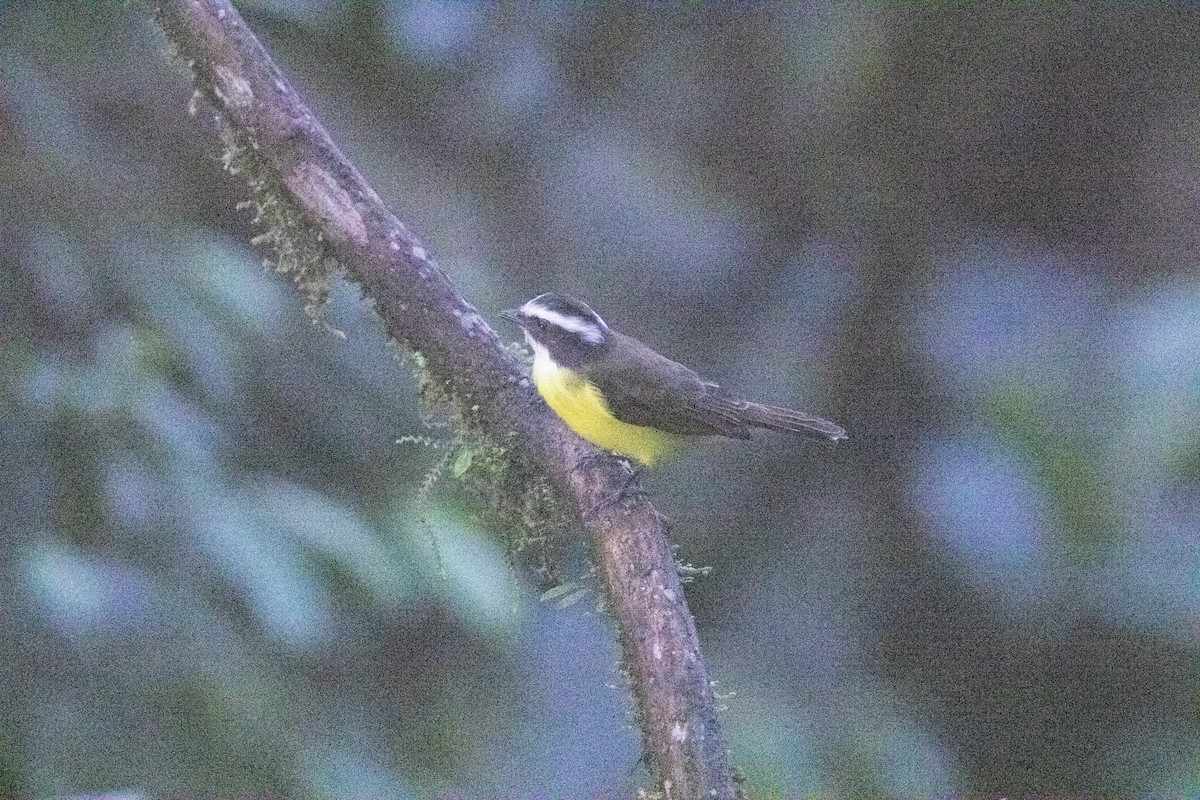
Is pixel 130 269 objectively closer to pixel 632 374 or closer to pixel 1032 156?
pixel 632 374

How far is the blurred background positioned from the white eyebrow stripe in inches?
31.1

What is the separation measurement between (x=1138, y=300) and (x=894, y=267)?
99 centimetres

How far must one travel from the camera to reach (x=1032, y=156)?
18.0 feet

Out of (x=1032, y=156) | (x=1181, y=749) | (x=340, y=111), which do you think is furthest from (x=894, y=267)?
(x=340, y=111)

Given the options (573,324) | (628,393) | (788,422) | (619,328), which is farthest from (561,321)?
(619,328)

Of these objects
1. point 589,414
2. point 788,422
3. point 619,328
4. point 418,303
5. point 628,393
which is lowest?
point 418,303

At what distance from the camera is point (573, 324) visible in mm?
3322

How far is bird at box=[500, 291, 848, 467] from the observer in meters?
3.10

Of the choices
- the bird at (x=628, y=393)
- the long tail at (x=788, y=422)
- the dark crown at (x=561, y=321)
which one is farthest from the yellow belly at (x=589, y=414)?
the long tail at (x=788, y=422)

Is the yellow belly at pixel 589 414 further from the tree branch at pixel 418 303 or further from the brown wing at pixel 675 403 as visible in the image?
the tree branch at pixel 418 303

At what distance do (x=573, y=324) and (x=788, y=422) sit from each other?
61 centimetres

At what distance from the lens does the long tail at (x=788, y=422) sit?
3.36m

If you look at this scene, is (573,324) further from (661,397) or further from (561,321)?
(661,397)

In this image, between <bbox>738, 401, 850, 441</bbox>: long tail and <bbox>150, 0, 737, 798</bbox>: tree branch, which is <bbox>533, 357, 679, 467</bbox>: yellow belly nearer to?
<bbox>150, 0, 737, 798</bbox>: tree branch
